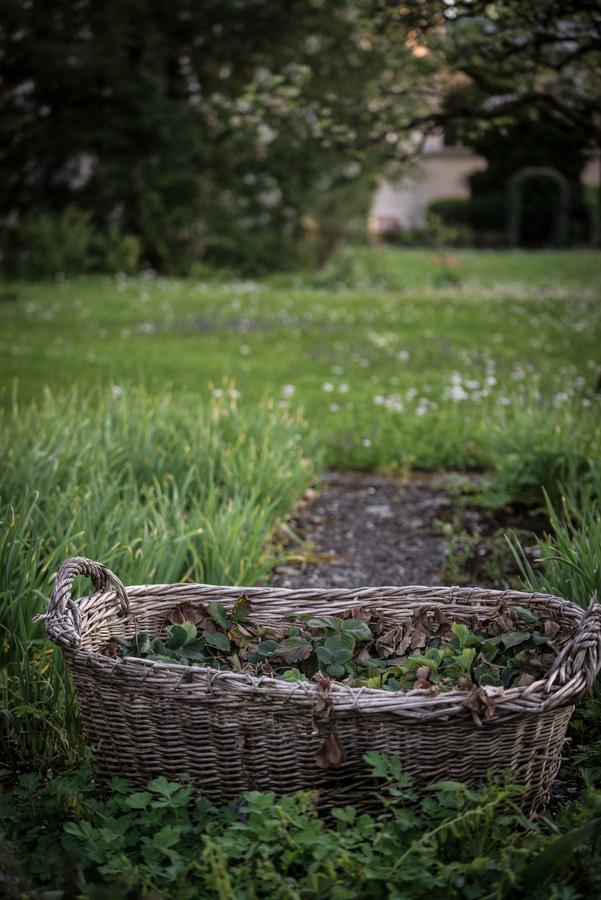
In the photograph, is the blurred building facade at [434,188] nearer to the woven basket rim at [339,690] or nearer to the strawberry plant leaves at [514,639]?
the strawberry plant leaves at [514,639]

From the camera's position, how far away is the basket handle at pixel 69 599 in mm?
1923

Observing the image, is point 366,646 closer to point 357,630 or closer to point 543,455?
point 357,630

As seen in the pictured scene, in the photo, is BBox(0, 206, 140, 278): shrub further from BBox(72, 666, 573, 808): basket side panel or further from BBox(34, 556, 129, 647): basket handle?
BBox(72, 666, 573, 808): basket side panel

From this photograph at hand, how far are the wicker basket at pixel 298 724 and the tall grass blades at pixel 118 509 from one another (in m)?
0.36

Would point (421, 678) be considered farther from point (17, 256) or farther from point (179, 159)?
point (179, 159)

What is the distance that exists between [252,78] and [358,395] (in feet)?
36.5

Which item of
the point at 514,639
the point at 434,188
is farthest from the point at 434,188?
the point at 514,639

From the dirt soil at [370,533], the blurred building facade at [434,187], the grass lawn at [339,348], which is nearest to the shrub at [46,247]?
A: the grass lawn at [339,348]

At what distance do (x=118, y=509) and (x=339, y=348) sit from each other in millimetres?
5276

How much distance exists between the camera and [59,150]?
1498cm

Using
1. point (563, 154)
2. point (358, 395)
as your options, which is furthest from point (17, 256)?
point (563, 154)

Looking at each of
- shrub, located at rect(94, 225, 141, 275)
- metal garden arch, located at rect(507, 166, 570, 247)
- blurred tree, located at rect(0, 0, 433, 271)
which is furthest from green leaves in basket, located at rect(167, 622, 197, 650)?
metal garden arch, located at rect(507, 166, 570, 247)

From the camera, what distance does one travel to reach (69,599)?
2.06m

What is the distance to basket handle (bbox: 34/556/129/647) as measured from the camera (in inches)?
75.7
